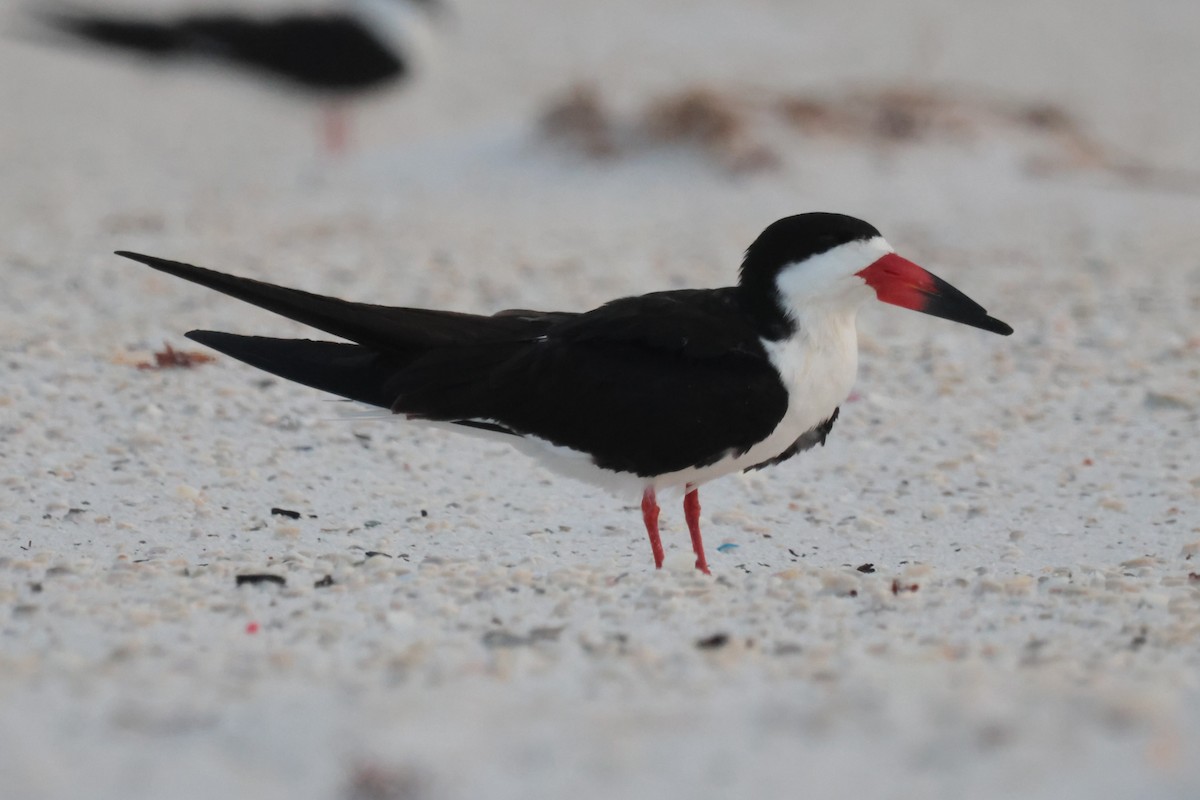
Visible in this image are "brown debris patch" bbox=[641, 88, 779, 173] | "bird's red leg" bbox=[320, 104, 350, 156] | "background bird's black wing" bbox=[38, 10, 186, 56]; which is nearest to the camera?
"brown debris patch" bbox=[641, 88, 779, 173]

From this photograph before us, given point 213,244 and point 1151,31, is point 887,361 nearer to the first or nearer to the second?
point 213,244

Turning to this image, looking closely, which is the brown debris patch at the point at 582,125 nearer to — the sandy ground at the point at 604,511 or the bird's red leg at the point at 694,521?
the sandy ground at the point at 604,511

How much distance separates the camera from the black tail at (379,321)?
159 inches

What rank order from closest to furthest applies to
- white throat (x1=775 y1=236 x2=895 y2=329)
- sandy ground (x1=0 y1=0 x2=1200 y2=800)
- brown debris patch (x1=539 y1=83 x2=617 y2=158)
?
sandy ground (x1=0 y1=0 x2=1200 y2=800)
white throat (x1=775 y1=236 x2=895 y2=329)
brown debris patch (x1=539 y1=83 x2=617 y2=158)

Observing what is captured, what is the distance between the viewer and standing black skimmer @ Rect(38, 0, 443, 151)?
40.8ft

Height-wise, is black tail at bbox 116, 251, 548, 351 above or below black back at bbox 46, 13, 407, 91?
below

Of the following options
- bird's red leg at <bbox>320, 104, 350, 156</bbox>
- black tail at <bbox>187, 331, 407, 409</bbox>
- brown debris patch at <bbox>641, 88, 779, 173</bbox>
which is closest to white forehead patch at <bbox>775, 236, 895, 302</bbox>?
black tail at <bbox>187, 331, 407, 409</bbox>

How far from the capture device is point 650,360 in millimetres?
4066

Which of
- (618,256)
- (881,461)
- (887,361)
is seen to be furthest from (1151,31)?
(881,461)

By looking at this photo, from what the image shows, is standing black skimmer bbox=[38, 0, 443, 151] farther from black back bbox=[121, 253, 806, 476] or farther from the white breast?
the white breast

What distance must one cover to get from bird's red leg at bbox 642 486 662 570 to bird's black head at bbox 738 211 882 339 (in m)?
0.58

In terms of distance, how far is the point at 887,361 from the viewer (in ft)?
21.0

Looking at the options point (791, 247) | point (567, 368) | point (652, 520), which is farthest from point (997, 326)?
point (567, 368)

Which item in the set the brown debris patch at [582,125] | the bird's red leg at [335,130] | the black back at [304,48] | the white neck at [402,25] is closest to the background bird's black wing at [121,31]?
the black back at [304,48]
